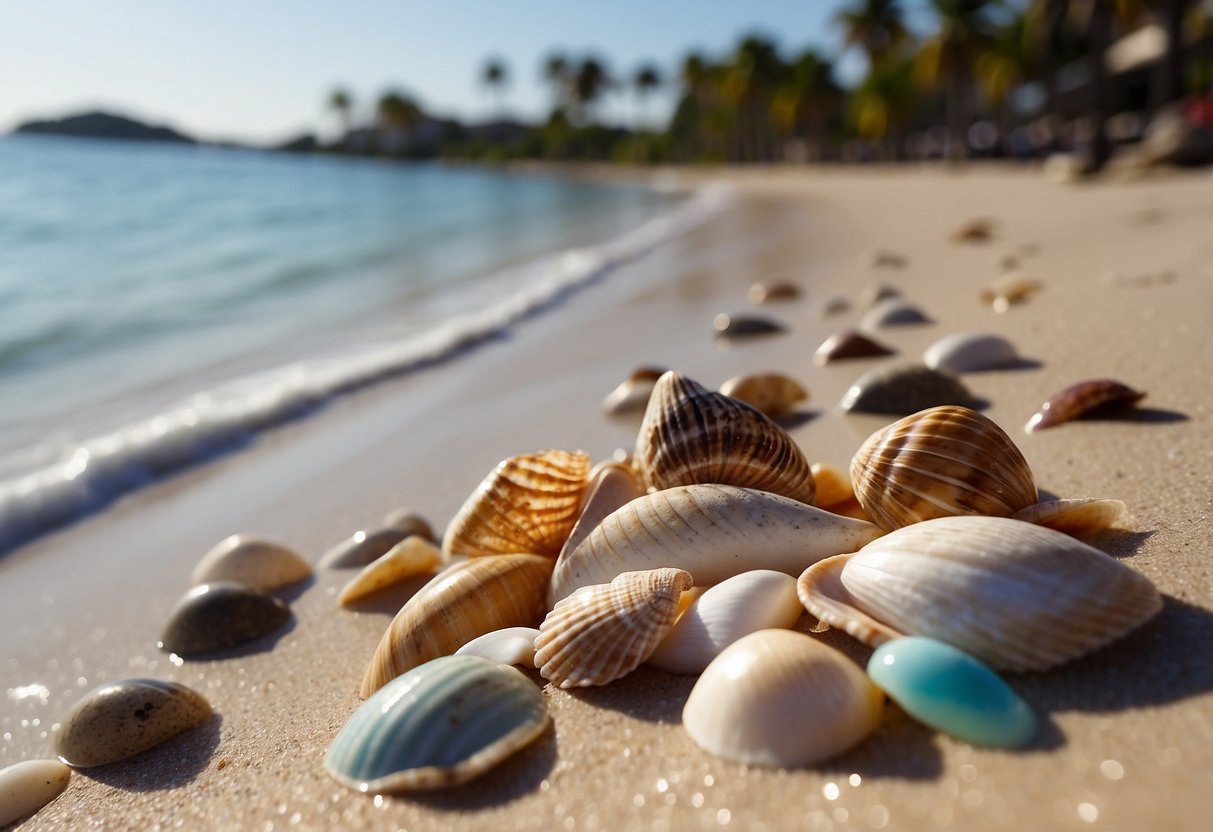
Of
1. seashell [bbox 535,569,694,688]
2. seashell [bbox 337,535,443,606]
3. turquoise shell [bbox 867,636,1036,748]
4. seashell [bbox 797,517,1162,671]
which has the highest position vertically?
seashell [bbox 797,517,1162,671]

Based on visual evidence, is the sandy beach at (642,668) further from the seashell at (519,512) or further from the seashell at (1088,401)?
the seashell at (519,512)

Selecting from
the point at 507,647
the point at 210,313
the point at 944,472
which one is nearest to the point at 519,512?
the point at 507,647

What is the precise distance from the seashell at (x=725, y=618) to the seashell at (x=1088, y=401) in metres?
1.66

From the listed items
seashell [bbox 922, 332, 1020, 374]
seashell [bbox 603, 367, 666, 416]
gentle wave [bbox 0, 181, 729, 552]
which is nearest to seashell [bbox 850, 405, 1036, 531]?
seashell [bbox 922, 332, 1020, 374]

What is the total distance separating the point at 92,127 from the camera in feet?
327

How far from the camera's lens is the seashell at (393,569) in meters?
2.94

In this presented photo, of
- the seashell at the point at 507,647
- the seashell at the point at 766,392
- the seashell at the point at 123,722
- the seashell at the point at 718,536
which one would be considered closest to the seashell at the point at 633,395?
the seashell at the point at 766,392

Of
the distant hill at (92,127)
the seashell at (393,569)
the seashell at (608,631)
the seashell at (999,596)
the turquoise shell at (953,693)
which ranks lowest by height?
the seashell at (393,569)

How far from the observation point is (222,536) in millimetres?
3830

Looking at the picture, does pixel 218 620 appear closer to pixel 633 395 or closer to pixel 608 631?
pixel 608 631

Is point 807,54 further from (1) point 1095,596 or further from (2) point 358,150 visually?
(2) point 358,150

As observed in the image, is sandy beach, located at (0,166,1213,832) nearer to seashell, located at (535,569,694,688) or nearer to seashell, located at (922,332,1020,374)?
seashell, located at (535,569,694,688)

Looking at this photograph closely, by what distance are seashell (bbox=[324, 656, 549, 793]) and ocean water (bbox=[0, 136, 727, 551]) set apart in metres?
3.03

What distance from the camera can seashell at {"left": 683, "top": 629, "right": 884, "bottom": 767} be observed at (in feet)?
5.04
